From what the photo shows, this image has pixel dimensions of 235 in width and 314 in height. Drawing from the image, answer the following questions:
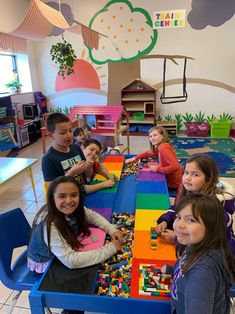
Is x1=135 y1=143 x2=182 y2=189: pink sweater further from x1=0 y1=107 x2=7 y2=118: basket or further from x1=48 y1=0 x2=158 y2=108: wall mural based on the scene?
x1=48 y1=0 x2=158 y2=108: wall mural

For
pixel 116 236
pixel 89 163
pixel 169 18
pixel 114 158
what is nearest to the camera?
pixel 116 236

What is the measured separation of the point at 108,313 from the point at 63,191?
1.86ft

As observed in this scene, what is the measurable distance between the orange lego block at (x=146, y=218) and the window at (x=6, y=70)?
Answer: 5.05 metres

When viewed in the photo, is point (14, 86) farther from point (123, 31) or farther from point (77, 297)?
point (77, 297)

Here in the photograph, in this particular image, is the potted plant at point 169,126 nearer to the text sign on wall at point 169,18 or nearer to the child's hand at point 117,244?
the text sign on wall at point 169,18

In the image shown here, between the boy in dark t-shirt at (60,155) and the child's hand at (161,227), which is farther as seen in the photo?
the boy in dark t-shirt at (60,155)

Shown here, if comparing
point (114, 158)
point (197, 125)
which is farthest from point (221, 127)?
point (114, 158)

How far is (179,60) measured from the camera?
5.65 m

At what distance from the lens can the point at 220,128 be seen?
18.4 ft

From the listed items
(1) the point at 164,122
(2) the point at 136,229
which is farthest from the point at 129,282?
(1) the point at 164,122

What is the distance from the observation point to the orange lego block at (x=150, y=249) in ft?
3.92

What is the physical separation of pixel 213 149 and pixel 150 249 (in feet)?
13.0

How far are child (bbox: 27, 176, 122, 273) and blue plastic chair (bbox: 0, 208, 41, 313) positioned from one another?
0.08m

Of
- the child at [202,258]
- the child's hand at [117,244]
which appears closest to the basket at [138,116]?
the child's hand at [117,244]
